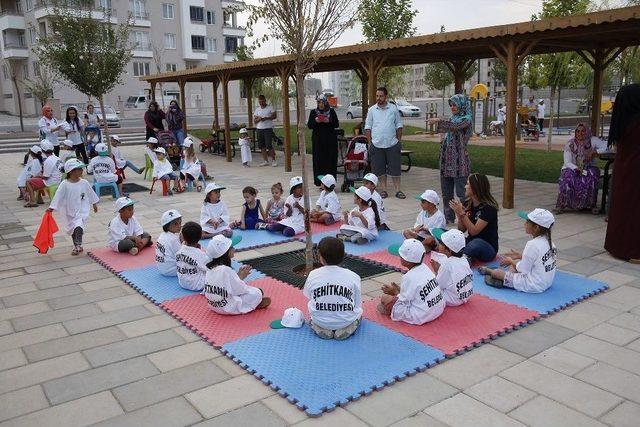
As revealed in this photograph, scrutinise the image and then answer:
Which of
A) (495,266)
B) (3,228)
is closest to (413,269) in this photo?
(495,266)

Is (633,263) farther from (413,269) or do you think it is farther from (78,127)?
(78,127)

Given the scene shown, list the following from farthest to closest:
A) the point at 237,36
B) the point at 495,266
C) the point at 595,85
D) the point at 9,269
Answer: the point at 237,36
the point at 595,85
the point at 9,269
the point at 495,266

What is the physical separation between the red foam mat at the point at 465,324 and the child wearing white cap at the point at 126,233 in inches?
147

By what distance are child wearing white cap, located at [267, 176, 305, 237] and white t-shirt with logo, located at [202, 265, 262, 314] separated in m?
3.07

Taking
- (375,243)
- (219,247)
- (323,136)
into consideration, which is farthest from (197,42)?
(219,247)

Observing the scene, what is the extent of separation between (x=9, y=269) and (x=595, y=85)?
38.7 feet

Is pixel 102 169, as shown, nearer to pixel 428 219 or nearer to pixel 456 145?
pixel 456 145

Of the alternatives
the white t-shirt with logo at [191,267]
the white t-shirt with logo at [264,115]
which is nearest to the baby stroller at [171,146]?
the white t-shirt with logo at [264,115]

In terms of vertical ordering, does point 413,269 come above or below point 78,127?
below

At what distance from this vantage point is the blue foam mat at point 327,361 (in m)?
3.80

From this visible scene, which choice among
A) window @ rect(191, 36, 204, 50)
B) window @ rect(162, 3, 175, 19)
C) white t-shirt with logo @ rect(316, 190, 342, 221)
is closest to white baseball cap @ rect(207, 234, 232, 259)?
white t-shirt with logo @ rect(316, 190, 342, 221)

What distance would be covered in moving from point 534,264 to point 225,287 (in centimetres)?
307

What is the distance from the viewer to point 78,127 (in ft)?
50.4

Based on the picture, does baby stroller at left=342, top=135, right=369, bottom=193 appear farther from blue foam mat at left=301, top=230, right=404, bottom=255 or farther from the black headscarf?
the black headscarf
